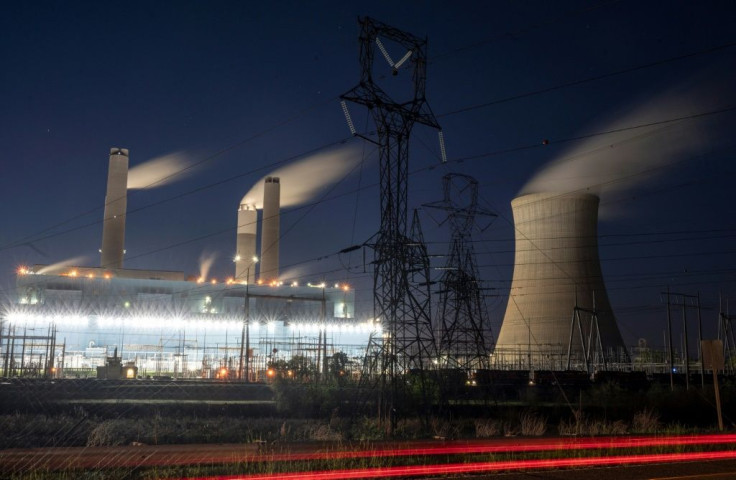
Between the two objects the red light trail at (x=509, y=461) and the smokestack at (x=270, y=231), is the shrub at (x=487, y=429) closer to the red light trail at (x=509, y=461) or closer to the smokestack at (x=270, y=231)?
the red light trail at (x=509, y=461)

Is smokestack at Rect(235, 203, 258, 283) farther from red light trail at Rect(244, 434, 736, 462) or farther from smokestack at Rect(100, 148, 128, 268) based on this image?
red light trail at Rect(244, 434, 736, 462)

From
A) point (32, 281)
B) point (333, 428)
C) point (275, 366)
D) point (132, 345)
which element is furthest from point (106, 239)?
point (333, 428)

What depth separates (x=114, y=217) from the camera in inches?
2096

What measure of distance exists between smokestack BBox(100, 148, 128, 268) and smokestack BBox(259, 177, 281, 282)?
12442mm

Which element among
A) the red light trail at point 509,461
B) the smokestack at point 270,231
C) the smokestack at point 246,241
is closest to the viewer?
the red light trail at point 509,461

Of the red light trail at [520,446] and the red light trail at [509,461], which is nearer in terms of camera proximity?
the red light trail at [509,461]

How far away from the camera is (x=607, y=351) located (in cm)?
4228

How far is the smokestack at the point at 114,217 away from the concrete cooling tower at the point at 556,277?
31.4 m

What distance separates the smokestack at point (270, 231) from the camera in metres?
61.2

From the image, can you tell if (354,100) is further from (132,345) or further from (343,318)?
(343,318)

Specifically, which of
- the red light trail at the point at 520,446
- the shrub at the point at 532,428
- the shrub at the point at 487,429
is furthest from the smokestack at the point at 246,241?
the red light trail at the point at 520,446

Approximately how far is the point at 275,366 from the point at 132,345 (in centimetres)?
2208

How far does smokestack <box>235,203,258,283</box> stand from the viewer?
203ft

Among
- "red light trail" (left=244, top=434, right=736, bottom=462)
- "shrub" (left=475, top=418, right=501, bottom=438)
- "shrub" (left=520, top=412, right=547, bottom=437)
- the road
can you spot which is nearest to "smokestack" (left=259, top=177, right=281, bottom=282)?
"shrub" (left=475, top=418, right=501, bottom=438)
